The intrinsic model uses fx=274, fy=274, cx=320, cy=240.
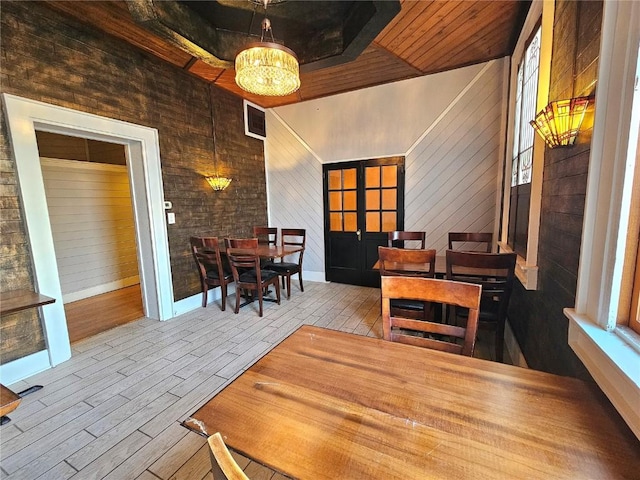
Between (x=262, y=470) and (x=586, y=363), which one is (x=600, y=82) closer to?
(x=586, y=363)

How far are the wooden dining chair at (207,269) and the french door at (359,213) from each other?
6.04ft

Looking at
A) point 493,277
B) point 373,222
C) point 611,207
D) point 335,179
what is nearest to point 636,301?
point 611,207

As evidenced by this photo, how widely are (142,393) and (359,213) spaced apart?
3.45 m

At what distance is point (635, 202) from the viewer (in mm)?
888

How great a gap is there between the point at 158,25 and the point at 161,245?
2205mm

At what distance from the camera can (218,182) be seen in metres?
3.89

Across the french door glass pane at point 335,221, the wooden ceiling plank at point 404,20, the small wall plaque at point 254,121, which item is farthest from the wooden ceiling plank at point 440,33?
the small wall plaque at point 254,121

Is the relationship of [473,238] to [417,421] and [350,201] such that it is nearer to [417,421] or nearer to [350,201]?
[350,201]

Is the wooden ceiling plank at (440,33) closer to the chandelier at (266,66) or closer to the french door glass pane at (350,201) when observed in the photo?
the chandelier at (266,66)

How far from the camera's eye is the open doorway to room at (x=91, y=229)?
12.7ft

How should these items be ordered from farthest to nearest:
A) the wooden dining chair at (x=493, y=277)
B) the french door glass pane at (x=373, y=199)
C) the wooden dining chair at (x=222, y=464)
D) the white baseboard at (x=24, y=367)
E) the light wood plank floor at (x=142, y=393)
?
the french door glass pane at (x=373, y=199) < the white baseboard at (x=24, y=367) < the wooden dining chair at (x=493, y=277) < the light wood plank floor at (x=142, y=393) < the wooden dining chair at (x=222, y=464)

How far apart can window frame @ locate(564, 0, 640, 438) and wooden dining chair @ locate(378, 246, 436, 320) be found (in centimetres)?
110

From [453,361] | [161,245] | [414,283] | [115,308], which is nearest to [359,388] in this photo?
[453,361]

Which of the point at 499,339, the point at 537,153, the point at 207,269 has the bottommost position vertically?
the point at 499,339
